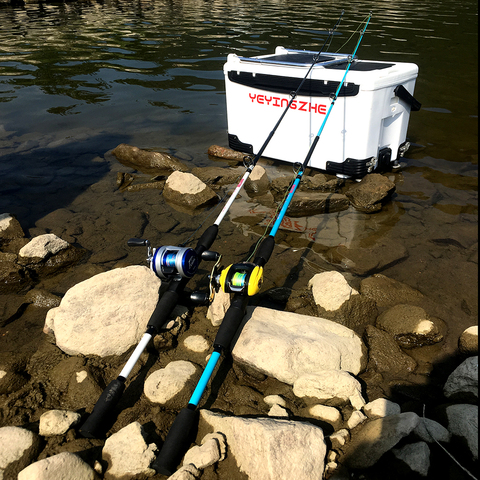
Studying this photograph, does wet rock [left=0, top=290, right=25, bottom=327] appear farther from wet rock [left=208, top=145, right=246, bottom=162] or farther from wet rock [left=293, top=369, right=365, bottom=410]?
wet rock [left=208, top=145, right=246, bottom=162]

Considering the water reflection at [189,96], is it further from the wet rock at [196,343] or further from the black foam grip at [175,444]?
the black foam grip at [175,444]

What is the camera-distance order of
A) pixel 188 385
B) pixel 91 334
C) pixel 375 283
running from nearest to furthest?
pixel 188 385
pixel 91 334
pixel 375 283

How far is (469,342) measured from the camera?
290cm

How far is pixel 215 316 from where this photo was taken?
10.4 feet

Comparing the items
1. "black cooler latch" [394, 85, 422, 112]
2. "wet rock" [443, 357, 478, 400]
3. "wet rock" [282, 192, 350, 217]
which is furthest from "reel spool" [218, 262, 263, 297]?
"black cooler latch" [394, 85, 422, 112]

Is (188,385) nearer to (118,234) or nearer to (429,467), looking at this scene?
(429,467)

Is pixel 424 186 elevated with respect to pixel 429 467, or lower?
lower

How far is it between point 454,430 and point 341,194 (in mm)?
3354

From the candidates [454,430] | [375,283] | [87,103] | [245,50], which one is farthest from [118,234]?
[245,50]

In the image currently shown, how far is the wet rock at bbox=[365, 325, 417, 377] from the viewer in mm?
2891

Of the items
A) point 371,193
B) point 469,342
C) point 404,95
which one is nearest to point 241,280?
point 469,342

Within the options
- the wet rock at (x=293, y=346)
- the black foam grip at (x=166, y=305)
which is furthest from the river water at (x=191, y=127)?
the black foam grip at (x=166, y=305)

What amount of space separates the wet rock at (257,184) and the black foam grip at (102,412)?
344cm

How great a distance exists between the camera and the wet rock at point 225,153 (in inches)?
257
